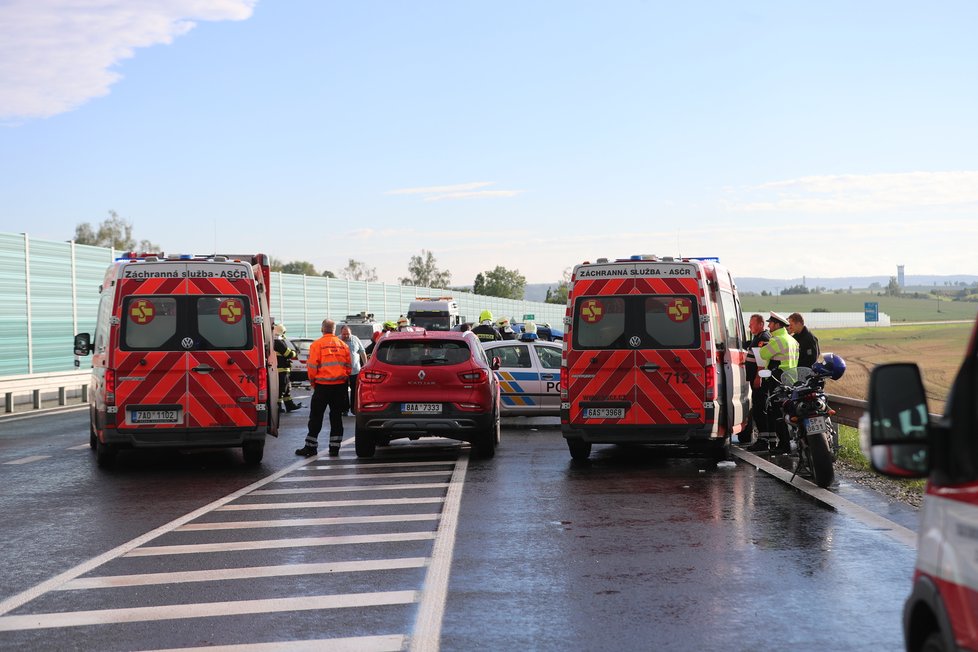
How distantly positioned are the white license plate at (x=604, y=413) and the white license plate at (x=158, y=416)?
4795 millimetres

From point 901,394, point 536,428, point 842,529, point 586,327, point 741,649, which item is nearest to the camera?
point 901,394

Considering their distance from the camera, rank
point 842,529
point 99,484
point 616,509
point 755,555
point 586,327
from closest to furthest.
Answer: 1. point 755,555
2. point 842,529
3. point 616,509
4. point 99,484
5. point 586,327

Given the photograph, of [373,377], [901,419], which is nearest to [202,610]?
[901,419]

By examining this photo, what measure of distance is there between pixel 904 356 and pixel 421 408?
48.0 m

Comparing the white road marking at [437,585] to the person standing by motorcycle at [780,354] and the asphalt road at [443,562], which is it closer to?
the asphalt road at [443,562]

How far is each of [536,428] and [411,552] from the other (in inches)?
500

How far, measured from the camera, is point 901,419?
375 centimetres

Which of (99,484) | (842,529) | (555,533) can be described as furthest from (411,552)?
(99,484)

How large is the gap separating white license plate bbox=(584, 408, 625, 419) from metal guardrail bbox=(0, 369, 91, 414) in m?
16.4

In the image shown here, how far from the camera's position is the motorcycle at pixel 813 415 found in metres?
12.7

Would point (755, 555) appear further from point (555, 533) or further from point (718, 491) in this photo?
point (718, 491)

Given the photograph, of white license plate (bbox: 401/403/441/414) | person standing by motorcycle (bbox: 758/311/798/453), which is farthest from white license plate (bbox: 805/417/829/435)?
white license plate (bbox: 401/403/441/414)

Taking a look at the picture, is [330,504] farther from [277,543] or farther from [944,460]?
[944,460]

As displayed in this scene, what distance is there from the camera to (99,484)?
14016mm
